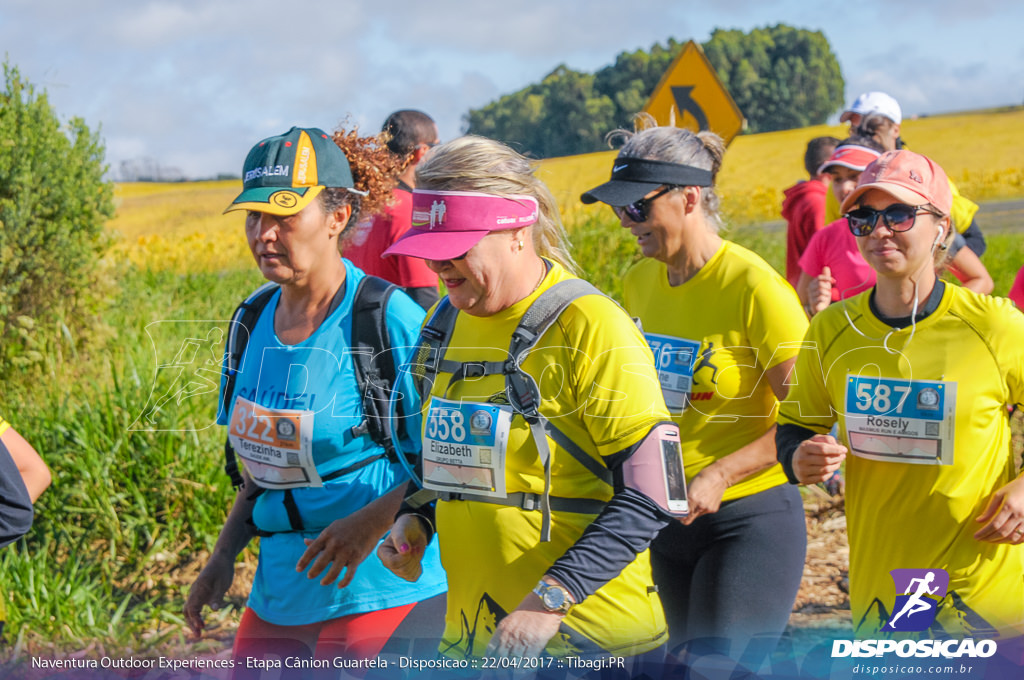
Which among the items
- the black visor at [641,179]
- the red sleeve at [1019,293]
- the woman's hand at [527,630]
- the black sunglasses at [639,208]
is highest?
the black visor at [641,179]

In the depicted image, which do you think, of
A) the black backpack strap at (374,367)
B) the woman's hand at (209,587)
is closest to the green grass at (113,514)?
the woman's hand at (209,587)

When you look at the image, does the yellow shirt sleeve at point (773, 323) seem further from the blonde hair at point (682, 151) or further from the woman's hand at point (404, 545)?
the woman's hand at point (404, 545)

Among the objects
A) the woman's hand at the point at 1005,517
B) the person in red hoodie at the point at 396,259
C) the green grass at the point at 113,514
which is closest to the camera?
the woman's hand at the point at 1005,517

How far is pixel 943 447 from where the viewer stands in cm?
250

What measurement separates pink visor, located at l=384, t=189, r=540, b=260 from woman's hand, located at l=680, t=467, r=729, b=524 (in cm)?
111

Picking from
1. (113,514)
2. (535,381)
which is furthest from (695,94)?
(535,381)

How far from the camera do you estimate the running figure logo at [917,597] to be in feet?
8.29

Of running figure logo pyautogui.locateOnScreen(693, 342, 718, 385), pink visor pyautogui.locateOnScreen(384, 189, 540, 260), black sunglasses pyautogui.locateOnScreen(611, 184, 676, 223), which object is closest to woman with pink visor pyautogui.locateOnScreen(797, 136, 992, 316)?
black sunglasses pyautogui.locateOnScreen(611, 184, 676, 223)

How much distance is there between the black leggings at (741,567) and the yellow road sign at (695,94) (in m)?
4.66

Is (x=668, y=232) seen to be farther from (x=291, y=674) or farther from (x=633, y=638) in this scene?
(x=291, y=674)

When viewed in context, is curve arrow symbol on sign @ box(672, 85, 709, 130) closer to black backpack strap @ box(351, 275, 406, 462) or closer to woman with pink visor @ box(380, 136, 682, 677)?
black backpack strap @ box(351, 275, 406, 462)

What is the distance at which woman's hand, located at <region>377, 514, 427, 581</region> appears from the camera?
248cm

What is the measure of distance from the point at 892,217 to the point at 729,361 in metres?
0.73

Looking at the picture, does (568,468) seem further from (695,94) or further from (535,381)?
(695,94)
